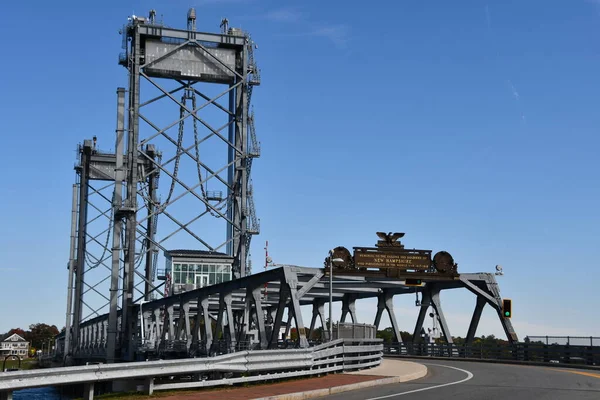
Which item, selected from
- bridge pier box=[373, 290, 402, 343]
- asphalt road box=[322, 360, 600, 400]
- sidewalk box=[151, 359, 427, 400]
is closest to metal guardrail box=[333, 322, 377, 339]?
sidewalk box=[151, 359, 427, 400]

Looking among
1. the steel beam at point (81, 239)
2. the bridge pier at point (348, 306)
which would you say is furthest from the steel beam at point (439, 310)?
the steel beam at point (81, 239)

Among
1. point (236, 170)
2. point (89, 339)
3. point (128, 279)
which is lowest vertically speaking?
point (89, 339)

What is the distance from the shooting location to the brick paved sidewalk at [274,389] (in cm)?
1861

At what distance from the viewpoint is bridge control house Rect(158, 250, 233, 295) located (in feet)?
258

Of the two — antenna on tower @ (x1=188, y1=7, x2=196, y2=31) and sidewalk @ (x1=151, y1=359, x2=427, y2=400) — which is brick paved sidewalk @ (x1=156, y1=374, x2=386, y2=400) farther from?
antenna on tower @ (x1=188, y1=7, x2=196, y2=31)

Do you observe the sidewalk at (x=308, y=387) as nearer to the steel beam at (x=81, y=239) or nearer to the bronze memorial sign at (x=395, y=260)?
the bronze memorial sign at (x=395, y=260)

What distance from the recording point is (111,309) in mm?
67812

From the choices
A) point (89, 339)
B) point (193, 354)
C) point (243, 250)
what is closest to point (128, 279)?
point (243, 250)

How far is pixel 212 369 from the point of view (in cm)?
2031

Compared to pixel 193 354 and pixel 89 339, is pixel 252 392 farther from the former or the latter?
pixel 89 339

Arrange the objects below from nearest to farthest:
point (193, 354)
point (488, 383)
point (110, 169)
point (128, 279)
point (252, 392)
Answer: point (252, 392) < point (488, 383) < point (193, 354) < point (128, 279) < point (110, 169)

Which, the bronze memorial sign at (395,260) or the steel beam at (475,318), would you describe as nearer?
the bronze memorial sign at (395,260)

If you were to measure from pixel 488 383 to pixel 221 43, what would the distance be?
5274 cm

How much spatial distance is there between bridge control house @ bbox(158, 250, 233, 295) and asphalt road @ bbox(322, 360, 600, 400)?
51.4 metres
